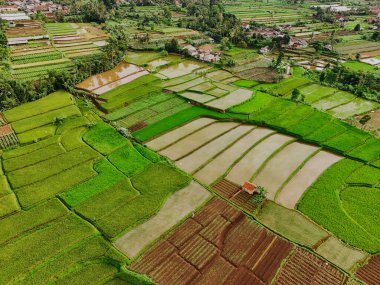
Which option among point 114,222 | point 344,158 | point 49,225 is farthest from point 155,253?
point 344,158

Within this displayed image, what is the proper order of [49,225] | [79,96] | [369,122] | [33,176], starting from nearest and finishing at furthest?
[49,225] < [33,176] < [369,122] < [79,96]

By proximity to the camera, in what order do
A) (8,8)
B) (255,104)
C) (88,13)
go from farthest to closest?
(8,8) < (88,13) < (255,104)

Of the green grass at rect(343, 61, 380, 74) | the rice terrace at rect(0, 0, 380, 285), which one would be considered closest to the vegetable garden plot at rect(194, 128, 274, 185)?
the rice terrace at rect(0, 0, 380, 285)

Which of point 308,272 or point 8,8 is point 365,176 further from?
point 8,8

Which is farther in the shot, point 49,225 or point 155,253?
point 49,225

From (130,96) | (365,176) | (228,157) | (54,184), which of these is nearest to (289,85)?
(228,157)

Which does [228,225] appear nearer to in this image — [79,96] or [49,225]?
[49,225]

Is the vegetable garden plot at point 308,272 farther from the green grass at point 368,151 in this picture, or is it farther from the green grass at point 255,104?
the green grass at point 255,104
